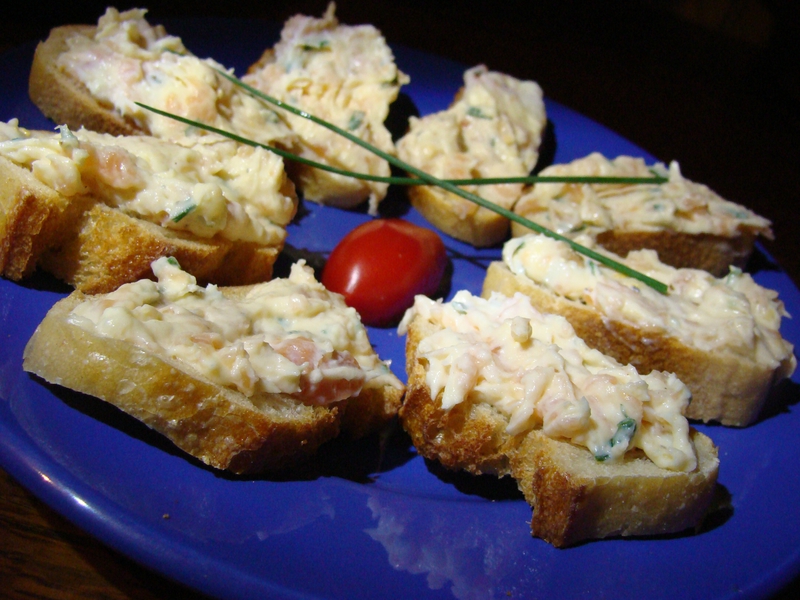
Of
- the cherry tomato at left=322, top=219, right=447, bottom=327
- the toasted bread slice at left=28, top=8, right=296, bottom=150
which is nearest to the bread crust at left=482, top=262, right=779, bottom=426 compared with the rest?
the cherry tomato at left=322, top=219, right=447, bottom=327

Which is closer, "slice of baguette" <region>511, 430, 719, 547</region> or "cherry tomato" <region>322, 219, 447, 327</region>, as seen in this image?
"slice of baguette" <region>511, 430, 719, 547</region>

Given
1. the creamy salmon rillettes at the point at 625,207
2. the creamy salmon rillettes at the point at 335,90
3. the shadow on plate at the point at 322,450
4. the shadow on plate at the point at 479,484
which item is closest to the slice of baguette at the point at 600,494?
the shadow on plate at the point at 479,484

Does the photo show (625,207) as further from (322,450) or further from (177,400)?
(177,400)

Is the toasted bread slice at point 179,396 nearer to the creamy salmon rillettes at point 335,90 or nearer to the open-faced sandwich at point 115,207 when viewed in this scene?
the open-faced sandwich at point 115,207

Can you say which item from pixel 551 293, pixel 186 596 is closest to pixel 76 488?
pixel 186 596

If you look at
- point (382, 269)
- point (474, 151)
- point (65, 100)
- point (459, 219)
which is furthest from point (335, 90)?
point (65, 100)

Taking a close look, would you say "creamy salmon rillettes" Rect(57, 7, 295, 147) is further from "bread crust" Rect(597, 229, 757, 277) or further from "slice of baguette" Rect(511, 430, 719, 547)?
"slice of baguette" Rect(511, 430, 719, 547)
